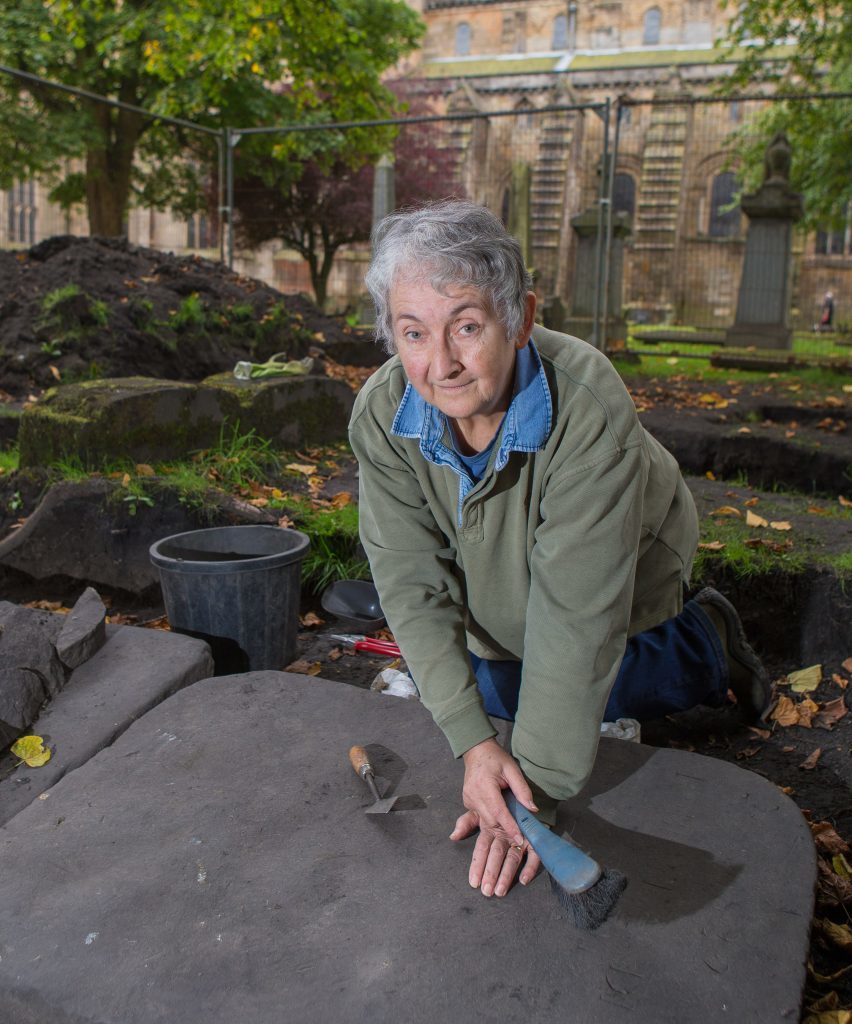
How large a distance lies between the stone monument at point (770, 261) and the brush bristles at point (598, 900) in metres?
12.6

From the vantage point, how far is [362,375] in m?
8.62

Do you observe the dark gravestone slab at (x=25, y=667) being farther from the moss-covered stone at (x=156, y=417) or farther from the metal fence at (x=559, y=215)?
the metal fence at (x=559, y=215)

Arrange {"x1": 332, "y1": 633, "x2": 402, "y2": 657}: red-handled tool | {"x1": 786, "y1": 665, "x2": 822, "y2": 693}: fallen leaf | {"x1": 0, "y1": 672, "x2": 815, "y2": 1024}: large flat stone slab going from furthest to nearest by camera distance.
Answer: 1. {"x1": 332, "y1": 633, "x2": 402, "y2": 657}: red-handled tool
2. {"x1": 786, "y1": 665, "x2": 822, "y2": 693}: fallen leaf
3. {"x1": 0, "y1": 672, "x2": 815, "y2": 1024}: large flat stone slab

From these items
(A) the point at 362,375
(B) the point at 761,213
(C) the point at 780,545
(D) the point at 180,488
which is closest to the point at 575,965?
(C) the point at 780,545

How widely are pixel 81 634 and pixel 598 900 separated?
1.71 metres

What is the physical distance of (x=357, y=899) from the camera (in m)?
1.73

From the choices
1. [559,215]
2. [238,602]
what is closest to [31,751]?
[238,602]

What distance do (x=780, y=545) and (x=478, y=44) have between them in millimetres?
43824

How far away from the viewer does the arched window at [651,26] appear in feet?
130

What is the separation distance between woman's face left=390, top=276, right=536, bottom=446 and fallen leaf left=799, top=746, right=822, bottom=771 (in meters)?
1.73

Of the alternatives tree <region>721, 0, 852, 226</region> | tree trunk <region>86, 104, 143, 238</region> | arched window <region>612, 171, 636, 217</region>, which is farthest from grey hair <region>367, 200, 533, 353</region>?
arched window <region>612, 171, 636, 217</region>

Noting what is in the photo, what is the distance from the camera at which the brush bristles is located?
5.34ft

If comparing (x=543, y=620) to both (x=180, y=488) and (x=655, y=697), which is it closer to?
(x=655, y=697)

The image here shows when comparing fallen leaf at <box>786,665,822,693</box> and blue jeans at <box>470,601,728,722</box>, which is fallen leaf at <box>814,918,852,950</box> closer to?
blue jeans at <box>470,601,728,722</box>
